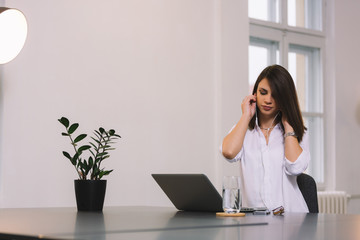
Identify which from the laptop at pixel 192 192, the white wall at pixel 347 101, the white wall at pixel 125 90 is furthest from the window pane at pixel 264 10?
the laptop at pixel 192 192

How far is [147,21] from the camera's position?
14.4 ft

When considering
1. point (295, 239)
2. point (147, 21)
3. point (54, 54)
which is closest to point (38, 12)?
point (54, 54)

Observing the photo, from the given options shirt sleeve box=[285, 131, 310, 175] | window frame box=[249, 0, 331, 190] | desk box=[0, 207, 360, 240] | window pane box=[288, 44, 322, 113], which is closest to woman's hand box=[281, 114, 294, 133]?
shirt sleeve box=[285, 131, 310, 175]

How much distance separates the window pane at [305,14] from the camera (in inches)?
225

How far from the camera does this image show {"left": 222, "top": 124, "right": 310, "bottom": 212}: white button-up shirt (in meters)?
2.76

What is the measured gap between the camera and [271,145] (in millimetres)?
2930

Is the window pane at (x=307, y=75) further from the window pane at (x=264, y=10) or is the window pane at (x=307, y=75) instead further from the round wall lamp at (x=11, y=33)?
the round wall lamp at (x=11, y=33)

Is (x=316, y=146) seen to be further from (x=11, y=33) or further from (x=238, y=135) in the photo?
(x=11, y=33)

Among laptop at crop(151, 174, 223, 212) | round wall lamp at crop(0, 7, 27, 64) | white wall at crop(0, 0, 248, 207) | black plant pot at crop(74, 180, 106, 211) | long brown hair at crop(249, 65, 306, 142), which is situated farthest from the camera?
white wall at crop(0, 0, 248, 207)

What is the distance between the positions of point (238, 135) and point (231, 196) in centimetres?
85

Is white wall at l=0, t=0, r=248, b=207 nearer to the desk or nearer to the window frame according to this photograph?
the window frame

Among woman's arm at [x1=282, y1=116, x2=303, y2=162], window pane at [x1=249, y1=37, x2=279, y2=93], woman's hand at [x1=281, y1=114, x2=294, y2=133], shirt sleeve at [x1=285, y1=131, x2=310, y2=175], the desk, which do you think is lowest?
the desk

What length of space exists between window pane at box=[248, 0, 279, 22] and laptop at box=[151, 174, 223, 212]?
3.33 metres

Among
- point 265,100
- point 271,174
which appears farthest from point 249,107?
point 271,174
